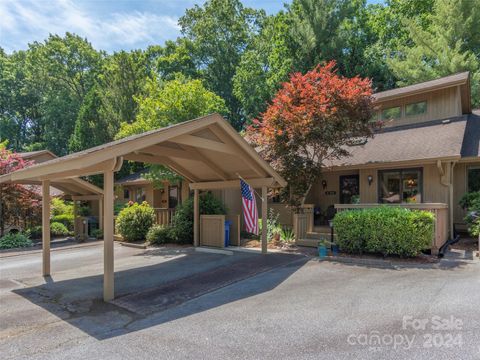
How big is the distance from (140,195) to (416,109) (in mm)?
16207

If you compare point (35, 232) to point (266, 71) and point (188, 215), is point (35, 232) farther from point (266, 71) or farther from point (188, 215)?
point (266, 71)

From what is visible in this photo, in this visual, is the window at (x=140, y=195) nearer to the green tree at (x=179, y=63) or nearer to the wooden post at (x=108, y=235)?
the wooden post at (x=108, y=235)

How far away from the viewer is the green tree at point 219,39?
36.8m

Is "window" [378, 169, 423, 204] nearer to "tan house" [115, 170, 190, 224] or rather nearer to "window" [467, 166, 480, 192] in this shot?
"window" [467, 166, 480, 192]

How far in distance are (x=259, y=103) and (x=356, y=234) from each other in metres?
21.0

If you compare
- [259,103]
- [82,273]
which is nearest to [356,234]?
[82,273]

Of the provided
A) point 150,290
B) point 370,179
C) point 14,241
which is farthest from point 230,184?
point 14,241

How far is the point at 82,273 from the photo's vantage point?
327 inches

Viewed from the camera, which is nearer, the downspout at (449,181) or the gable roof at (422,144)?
the downspout at (449,181)

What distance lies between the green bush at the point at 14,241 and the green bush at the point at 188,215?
21.0 feet

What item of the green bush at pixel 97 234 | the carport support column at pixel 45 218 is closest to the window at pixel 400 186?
the carport support column at pixel 45 218

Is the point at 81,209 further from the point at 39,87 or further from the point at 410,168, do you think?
the point at 39,87

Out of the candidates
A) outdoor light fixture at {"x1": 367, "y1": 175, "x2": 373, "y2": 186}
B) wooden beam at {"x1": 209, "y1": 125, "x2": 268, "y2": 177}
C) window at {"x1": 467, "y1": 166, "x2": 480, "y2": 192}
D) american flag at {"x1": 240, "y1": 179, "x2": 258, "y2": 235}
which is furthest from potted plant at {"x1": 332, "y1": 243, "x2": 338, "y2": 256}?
window at {"x1": 467, "y1": 166, "x2": 480, "y2": 192}

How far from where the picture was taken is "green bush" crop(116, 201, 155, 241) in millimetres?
13594
